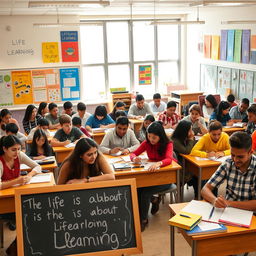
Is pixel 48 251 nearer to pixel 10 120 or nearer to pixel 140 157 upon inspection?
pixel 140 157

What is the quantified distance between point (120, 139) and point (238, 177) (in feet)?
7.72

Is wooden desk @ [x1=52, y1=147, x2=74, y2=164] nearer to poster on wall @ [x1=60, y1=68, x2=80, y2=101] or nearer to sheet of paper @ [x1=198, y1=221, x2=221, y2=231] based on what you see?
sheet of paper @ [x1=198, y1=221, x2=221, y2=231]

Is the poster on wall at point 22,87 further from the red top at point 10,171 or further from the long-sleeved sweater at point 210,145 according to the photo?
the long-sleeved sweater at point 210,145

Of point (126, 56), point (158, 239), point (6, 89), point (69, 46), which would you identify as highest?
point (69, 46)

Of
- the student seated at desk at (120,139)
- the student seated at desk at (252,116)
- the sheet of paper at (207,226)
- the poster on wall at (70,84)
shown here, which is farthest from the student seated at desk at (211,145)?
the poster on wall at (70,84)

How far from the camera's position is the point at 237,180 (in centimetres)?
292

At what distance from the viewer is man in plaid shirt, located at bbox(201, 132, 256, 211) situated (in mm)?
2713

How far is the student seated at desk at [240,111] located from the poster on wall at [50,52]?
4.51 metres

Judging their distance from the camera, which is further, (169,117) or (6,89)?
(6,89)

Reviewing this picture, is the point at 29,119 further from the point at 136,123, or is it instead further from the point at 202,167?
the point at 202,167

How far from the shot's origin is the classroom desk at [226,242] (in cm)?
257

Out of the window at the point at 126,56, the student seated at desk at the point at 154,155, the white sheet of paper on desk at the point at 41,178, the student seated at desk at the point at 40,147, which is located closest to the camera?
the white sheet of paper on desk at the point at 41,178

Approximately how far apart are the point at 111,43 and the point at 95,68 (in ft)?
2.69

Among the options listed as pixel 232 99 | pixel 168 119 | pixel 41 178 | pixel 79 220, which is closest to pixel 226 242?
pixel 79 220
